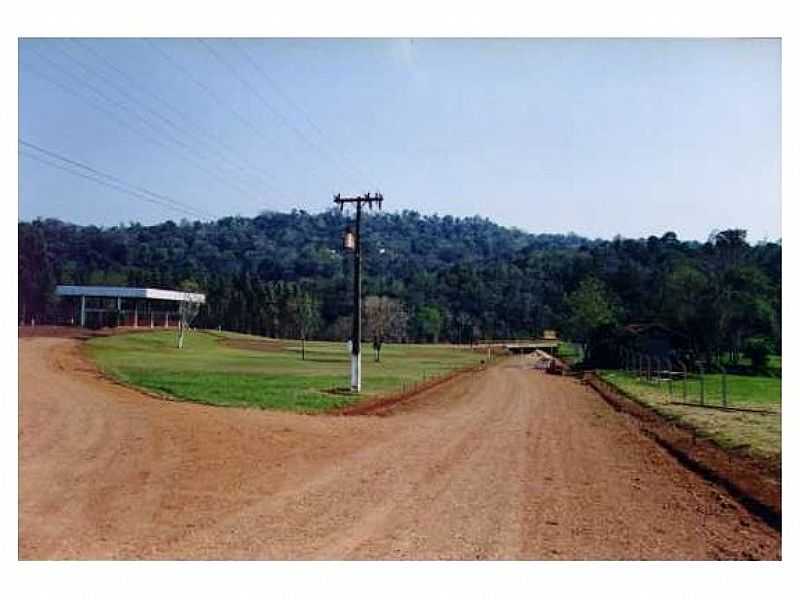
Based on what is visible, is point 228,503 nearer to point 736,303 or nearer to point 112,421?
point 112,421

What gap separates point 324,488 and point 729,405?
551cm

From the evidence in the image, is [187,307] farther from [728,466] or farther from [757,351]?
[757,351]

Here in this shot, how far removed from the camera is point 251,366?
9797 mm

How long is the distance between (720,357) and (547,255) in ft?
8.12

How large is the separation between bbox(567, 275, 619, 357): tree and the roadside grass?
77cm

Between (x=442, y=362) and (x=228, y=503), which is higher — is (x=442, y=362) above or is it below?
above

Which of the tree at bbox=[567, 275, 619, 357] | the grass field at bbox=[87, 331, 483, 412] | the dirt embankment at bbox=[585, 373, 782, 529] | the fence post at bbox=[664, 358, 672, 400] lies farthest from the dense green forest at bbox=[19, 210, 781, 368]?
the dirt embankment at bbox=[585, 373, 782, 529]

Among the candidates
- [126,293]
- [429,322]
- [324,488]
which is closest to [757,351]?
[324,488]

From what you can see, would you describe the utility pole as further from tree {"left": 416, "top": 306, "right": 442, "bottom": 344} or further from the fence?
the fence

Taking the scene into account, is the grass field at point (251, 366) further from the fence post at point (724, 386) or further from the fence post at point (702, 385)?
the fence post at point (724, 386)

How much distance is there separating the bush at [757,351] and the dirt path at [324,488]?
1.41 meters

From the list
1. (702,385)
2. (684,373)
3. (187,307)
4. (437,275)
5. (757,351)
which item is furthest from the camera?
(437,275)

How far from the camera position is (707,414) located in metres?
10.0
